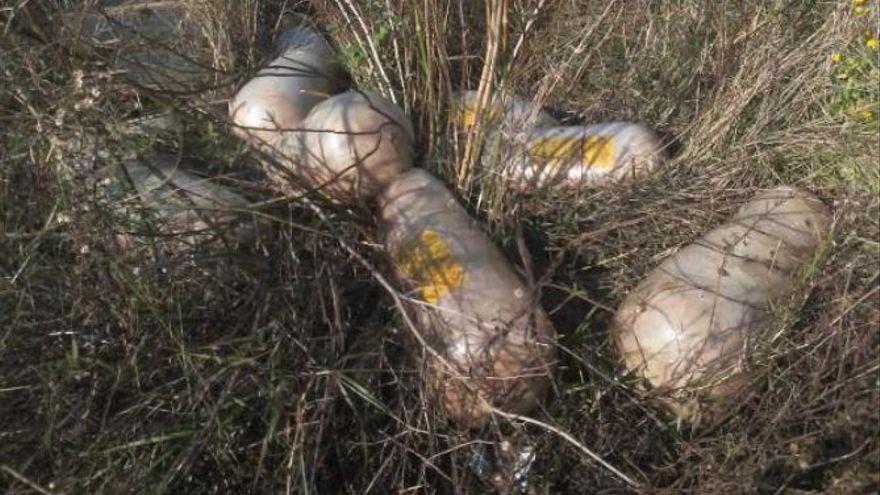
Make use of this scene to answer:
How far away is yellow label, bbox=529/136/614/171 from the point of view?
3.17 meters

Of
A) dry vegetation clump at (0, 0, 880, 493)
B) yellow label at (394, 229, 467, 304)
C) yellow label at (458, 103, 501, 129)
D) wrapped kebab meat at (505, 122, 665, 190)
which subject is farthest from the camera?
wrapped kebab meat at (505, 122, 665, 190)

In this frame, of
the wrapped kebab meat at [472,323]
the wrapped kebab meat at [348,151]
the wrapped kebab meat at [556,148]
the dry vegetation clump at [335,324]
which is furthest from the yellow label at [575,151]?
the wrapped kebab meat at [472,323]

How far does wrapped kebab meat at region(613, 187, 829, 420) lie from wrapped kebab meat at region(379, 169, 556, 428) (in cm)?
28

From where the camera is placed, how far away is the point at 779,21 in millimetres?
3506

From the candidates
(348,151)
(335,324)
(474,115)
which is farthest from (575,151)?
(335,324)

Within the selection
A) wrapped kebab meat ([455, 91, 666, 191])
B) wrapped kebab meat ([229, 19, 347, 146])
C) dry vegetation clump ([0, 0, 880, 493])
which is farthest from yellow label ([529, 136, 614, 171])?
wrapped kebab meat ([229, 19, 347, 146])

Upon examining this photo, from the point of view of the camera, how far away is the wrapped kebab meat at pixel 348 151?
2904 mm

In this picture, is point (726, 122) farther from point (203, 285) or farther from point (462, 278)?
point (203, 285)

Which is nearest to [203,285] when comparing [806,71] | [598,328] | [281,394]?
[281,394]

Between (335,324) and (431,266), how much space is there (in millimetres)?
314

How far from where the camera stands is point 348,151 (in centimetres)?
292

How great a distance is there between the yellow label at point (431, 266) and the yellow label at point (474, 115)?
21.6 inches

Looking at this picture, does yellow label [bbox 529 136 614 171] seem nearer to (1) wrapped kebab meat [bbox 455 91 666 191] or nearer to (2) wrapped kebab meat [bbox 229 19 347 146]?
(1) wrapped kebab meat [bbox 455 91 666 191]

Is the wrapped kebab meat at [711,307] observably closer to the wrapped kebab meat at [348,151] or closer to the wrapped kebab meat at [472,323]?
the wrapped kebab meat at [472,323]
